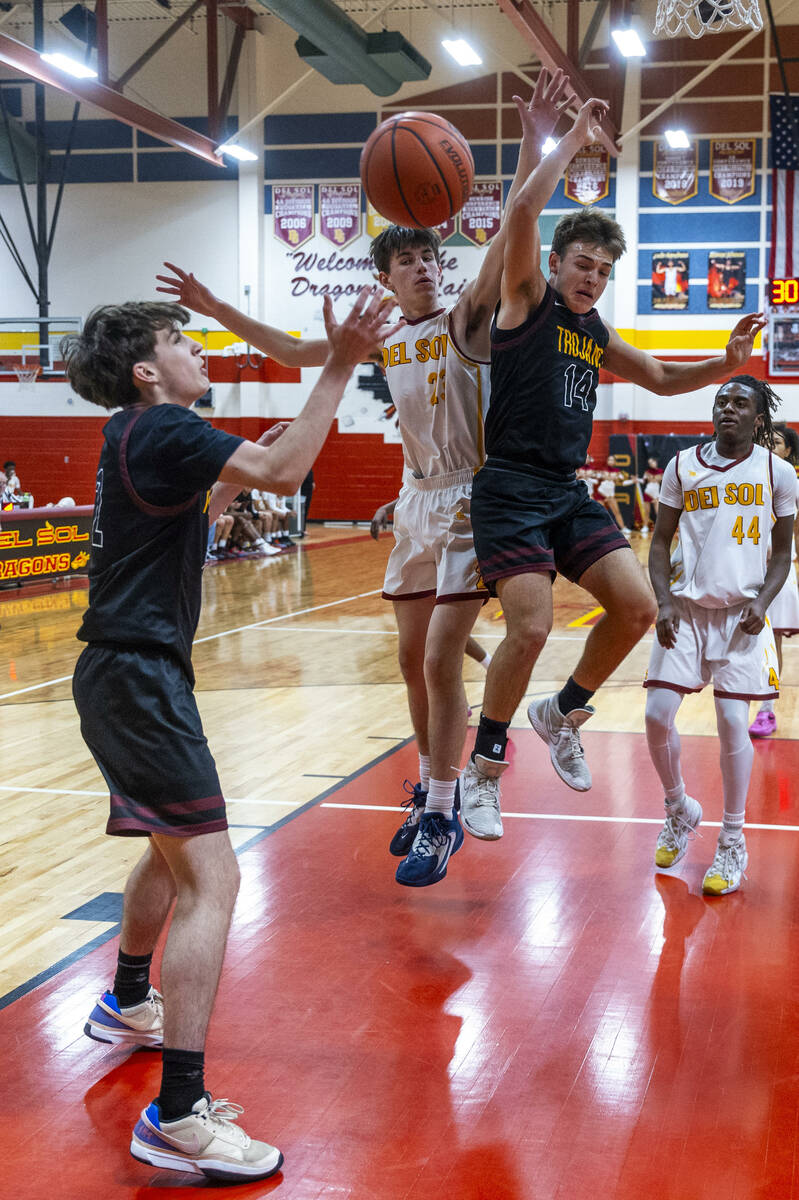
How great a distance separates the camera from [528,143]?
327cm

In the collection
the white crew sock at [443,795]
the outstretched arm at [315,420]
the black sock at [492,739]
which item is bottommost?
the white crew sock at [443,795]

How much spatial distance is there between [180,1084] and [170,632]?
861 mm

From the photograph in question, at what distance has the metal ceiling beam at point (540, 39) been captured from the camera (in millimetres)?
12960

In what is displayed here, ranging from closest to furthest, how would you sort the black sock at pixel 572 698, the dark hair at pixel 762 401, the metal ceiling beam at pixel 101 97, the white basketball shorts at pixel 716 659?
the black sock at pixel 572 698 < the white basketball shorts at pixel 716 659 < the dark hair at pixel 762 401 < the metal ceiling beam at pixel 101 97

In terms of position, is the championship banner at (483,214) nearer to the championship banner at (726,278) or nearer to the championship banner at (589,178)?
the championship banner at (589,178)

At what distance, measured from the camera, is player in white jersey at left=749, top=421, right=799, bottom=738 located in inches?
212

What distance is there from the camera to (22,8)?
20.0 meters

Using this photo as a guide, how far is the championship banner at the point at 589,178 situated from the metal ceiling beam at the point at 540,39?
2.20 m

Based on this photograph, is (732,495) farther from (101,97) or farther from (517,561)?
(101,97)

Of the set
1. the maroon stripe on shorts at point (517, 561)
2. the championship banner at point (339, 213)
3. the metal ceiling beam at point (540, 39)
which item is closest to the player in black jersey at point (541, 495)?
the maroon stripe on shorts at point (517, 561)

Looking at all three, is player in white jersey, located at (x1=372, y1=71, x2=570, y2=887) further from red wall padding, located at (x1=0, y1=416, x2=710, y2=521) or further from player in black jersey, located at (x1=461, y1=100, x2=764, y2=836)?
red wall padding, located at (x1=0, y1=416, x2=710, y2=521)

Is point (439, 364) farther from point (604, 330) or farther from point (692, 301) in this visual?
point (692, 301)

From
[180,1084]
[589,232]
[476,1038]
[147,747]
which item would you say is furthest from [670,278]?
[180,1084]

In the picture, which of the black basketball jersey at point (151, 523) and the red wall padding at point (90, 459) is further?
the red wall padding at point (90, 459)
